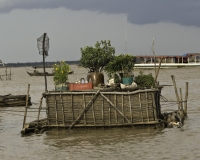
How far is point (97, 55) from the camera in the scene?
19.7 meters

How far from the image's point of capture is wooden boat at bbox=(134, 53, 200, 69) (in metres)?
82.6

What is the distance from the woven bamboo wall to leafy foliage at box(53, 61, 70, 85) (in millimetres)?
1756

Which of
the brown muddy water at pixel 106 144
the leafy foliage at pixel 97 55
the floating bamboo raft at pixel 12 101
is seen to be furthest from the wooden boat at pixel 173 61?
the brown muddy water at pixel 106 144

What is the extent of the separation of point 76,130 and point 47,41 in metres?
3.58

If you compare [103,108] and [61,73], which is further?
[61,73]

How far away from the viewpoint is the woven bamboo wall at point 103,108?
16359 millimetres

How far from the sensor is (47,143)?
15.9 m

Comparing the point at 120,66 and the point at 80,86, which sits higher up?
the point at 120,66

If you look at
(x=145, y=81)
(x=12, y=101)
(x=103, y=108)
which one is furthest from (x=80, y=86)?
(x=12, y=101)

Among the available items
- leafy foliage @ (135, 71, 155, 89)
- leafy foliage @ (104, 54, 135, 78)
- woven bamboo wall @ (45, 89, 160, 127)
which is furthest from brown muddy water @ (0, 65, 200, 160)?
leafy foliage @ (104, 54, 135, 78)

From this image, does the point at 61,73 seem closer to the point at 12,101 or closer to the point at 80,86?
the point at 80,86

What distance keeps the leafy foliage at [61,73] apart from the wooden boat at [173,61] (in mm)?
60657

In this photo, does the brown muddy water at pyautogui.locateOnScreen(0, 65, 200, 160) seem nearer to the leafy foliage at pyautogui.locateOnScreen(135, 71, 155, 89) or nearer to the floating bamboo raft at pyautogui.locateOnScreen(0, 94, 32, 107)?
the leafy foliage at pyautogui.locateOnScreen(135, 71, 155, 89)

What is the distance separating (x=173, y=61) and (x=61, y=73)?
228ft
